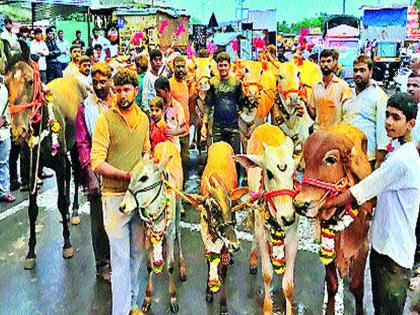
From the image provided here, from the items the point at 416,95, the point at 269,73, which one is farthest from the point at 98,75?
the point at 269,73

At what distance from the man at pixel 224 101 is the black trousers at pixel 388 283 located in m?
4.12

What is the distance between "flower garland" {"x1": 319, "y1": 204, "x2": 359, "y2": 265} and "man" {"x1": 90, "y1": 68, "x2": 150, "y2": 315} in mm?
1587

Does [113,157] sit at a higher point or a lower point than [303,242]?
higher

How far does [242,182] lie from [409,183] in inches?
192

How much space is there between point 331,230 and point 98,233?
9.12 ft

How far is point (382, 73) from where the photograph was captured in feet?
88.2

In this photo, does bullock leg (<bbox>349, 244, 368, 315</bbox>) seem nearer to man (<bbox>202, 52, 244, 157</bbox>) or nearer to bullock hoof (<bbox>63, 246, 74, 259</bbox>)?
bullock hoof (<bbox>63, 246, 74, 259</bbox>)

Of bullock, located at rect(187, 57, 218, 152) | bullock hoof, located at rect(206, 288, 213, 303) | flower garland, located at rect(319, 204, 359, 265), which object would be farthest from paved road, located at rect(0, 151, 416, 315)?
bullock, located at rect(187, 57, 218, 152)

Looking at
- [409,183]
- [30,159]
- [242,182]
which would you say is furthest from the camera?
[242,182]

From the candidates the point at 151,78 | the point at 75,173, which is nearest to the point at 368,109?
the point at 151,78

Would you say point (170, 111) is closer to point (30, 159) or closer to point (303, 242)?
point (30, 159)

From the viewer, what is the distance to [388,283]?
369cm

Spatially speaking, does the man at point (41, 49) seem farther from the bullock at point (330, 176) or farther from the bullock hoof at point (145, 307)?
the bullock at point (330, 176)

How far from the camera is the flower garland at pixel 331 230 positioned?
3.84m
